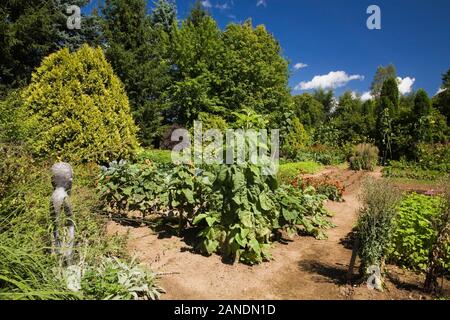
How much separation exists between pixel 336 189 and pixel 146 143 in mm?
9829

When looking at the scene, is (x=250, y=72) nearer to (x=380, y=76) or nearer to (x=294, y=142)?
(x=294, y=142)

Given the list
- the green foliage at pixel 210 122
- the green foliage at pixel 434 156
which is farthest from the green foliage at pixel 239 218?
the green foliage at pixel 434 156

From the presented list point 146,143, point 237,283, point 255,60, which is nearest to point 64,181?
point 237,283

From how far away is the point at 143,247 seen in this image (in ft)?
14.0

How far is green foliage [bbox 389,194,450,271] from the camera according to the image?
3924mm

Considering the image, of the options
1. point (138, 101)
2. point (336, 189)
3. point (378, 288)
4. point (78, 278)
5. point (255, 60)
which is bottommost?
point (378, 288)

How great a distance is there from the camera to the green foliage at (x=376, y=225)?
3.57 m

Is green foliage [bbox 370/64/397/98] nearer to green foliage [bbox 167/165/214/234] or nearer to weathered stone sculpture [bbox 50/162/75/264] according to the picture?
green foliage [bbox 167/165/214/234]

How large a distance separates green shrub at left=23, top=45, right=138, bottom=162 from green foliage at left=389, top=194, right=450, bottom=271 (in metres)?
5.43

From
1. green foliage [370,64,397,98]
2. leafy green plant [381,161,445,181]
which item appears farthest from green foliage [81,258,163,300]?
green foliage [370,64,397,98]

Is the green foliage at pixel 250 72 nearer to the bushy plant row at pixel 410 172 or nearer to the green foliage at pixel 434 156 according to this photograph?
the bushy plant row at pixel 410 172

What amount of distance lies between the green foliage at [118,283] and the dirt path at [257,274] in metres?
0.19

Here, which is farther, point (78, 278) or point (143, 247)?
point (143, 247)
